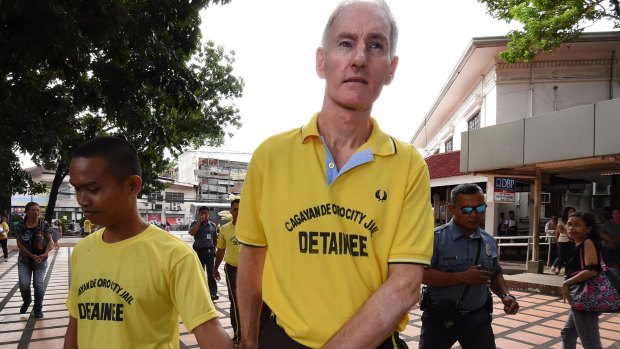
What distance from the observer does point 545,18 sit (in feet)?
35.2

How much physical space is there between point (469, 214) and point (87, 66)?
13.9 ft

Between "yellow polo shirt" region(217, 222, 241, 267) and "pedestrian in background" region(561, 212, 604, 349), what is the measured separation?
3.70 m

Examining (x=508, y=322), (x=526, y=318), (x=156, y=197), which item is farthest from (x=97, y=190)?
(x=156, y=197)

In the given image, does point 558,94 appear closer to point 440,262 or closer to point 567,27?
point 567,27

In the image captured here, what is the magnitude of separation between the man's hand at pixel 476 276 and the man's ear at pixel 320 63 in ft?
6.94

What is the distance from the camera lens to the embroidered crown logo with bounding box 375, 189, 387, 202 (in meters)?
1.27

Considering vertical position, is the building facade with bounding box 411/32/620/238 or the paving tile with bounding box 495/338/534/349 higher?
the building facade with bounding box 411/32/620/238

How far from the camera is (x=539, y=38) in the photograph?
10.7 metres

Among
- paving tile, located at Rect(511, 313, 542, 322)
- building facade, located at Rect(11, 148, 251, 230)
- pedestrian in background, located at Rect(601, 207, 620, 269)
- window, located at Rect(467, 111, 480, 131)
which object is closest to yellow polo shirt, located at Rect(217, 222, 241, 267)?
paving tile, located at Rect(511, 313, 542, 322)

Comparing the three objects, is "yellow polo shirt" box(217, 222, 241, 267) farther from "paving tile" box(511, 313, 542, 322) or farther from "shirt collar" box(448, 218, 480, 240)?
"paving tile" box(511, 313, 542, 322)

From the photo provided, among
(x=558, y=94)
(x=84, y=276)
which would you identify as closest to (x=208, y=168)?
(x=558, y=94)

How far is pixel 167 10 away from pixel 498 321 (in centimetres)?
617

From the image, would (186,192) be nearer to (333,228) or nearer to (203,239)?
(203,239)

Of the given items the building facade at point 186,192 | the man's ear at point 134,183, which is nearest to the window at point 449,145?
the building facade at point 186,192
